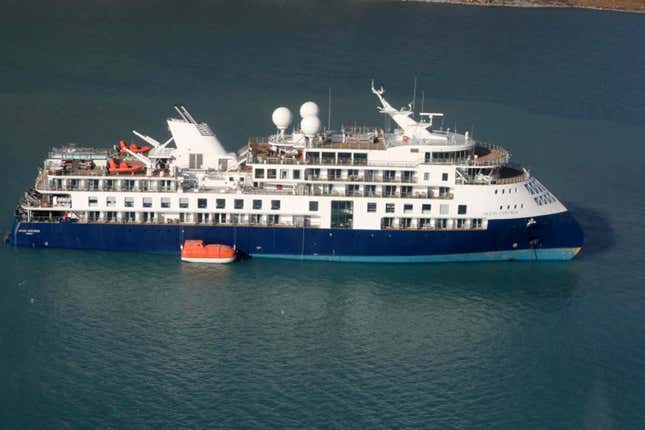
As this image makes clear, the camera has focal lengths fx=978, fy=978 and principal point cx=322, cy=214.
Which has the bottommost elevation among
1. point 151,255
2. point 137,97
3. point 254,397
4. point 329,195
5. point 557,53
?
point 254,397

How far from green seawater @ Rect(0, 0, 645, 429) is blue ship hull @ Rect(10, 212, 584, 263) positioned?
76cm

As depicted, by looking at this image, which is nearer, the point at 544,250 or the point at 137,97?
the point at 544,250

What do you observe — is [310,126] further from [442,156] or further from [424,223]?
[424,223]

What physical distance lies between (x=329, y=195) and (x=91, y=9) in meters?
71.6

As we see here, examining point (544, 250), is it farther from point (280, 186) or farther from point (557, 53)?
point (557, 53)

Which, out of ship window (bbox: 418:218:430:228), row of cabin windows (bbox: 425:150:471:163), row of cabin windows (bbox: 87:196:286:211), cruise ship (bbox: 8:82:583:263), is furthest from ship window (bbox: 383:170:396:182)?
row of cabin windows (bbox: 87:196:286:211)

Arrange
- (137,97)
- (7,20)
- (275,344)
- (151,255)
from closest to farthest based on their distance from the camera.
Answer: (275,344) < (151,255) < (137,97) < (7,20)

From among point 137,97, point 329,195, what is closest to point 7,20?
point 137,97

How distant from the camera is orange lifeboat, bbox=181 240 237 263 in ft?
170

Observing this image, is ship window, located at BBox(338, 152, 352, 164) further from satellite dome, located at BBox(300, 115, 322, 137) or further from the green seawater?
the green seawater

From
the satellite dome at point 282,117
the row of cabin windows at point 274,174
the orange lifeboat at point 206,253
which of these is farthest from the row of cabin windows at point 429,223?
the orange lifeboat at point 206,253

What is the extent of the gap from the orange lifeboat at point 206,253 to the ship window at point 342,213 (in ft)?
19.2

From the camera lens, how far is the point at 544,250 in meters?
54.1

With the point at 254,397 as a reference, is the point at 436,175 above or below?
above
